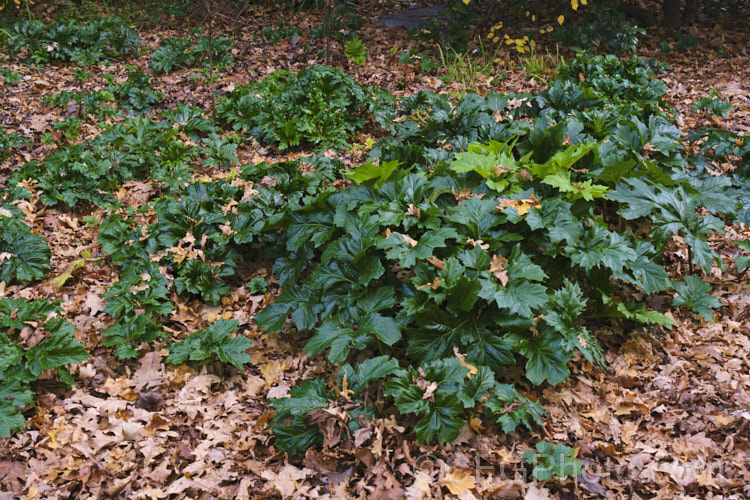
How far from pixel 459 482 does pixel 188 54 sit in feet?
20.8

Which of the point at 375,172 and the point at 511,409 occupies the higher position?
the point at 375,172

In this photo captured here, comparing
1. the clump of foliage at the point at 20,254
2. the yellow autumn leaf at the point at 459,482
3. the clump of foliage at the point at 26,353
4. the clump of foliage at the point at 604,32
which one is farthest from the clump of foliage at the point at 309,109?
the yellow autumn leaf at the point at 459,482

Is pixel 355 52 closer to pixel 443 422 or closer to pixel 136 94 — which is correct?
pixel 136 94

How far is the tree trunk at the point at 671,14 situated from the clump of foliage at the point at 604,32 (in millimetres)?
734

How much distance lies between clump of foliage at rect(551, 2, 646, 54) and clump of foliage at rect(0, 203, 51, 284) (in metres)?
6.62

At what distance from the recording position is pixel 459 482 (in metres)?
2.48

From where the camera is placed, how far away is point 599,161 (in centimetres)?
360

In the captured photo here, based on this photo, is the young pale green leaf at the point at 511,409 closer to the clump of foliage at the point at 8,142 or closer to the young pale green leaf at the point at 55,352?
the young pale green leaf at the point at 55,352

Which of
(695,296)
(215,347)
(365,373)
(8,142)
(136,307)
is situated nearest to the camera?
(365,373)

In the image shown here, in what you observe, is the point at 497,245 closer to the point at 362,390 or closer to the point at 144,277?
the point at 362,390

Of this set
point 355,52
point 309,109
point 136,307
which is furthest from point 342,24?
point 136,307

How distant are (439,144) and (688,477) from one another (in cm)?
303

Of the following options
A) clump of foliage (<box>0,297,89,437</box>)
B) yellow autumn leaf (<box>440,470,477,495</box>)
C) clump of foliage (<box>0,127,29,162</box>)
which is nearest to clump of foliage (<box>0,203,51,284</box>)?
clump of foliage (<box>0,297,89,437</box>)

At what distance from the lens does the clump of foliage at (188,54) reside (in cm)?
670
